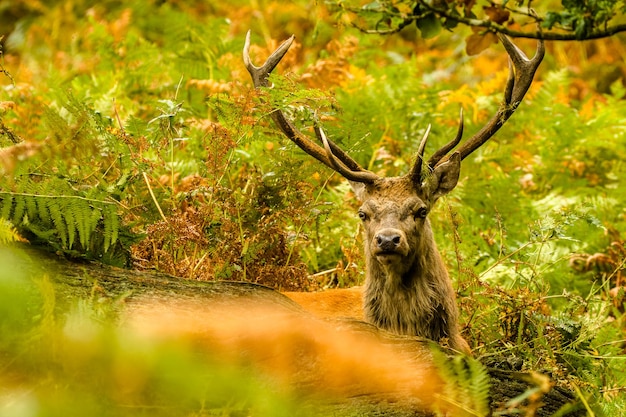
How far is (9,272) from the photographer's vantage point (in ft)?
7.41

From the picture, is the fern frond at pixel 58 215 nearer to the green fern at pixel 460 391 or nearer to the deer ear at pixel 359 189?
the green fern at pixel 460 391

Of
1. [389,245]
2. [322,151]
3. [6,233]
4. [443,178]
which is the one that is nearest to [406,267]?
[389,245]

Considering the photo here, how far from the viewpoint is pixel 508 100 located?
5637mm

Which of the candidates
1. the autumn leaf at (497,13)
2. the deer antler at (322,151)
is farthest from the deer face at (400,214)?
the autumn leaf at (497,13)

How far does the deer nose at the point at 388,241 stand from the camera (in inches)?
198

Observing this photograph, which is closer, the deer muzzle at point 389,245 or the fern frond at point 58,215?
the fern frond at point 58,215

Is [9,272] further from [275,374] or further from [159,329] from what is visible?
[275,374]

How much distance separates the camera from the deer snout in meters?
5.02

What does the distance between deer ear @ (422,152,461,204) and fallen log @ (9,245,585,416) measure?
2191mm

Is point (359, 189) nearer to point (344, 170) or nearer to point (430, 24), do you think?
point (344, 170)

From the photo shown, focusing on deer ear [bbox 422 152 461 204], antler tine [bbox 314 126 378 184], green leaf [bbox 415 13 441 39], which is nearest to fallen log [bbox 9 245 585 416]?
green leaf [bbox 415 13 441 39]

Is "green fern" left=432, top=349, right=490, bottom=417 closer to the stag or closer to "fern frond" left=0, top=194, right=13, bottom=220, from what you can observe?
"fern frond" left=0, top=194, right=13, bottom=220

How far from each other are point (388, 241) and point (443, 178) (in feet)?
2.57

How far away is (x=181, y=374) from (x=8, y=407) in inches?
16.8
